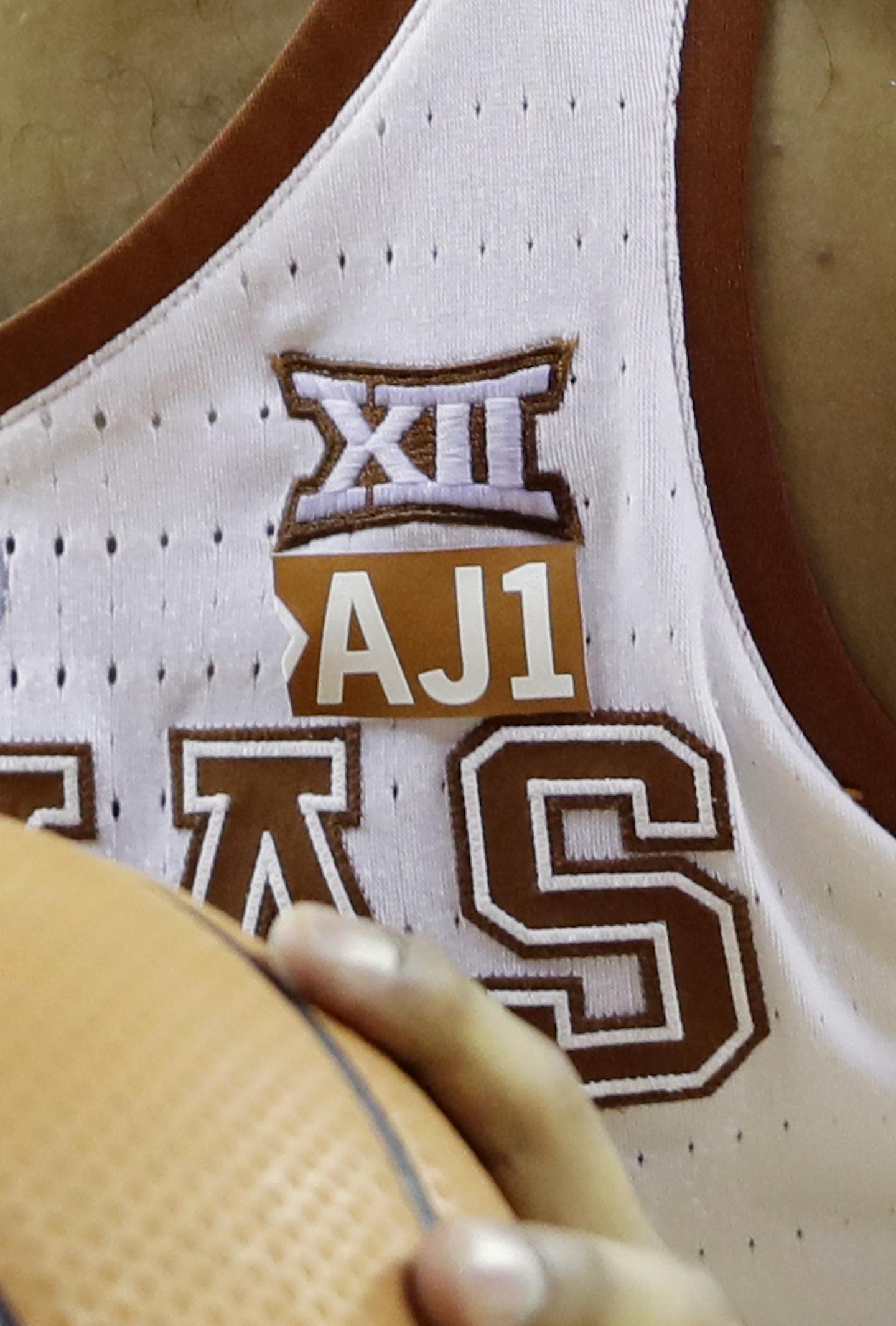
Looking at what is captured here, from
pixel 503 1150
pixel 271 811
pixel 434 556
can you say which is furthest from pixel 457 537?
pixel 503 1150

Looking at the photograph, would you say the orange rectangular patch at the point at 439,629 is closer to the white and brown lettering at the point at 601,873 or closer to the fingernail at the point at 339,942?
the white and brown lettering at the point at 601,873

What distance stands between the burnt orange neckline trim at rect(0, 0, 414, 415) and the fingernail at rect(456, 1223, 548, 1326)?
1.20 ft

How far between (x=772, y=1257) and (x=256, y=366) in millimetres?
448

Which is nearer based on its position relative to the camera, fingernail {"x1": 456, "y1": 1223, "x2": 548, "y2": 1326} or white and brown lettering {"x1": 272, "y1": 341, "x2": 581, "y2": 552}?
fingernail {"x1": 456, "y1": 1223, "x2": 548, "y2": 1326}

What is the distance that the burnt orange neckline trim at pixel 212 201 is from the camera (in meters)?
0.47

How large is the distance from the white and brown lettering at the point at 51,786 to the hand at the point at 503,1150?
0.20m

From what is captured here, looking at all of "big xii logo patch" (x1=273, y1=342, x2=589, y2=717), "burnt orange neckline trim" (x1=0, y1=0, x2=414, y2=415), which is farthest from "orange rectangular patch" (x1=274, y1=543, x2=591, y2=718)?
"burnt orange neckline trim" (x1=0, y1=0, x2=414, y2=415)

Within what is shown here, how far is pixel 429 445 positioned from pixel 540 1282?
1.03ft

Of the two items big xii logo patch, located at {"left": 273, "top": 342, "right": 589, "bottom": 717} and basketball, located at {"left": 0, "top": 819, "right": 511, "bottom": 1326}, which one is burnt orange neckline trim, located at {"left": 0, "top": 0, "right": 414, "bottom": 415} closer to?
big xii logo patch, located at {"left": 273, "top": 342, "right": 589, "bottom": 717}

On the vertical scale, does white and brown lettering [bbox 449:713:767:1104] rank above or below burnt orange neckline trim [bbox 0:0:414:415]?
below

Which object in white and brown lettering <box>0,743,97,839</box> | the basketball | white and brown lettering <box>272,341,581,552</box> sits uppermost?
white and brown lettering <box>272,341,581,552</box>

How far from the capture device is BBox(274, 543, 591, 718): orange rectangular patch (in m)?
0.47

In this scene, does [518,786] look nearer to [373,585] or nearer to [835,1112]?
[373,585]

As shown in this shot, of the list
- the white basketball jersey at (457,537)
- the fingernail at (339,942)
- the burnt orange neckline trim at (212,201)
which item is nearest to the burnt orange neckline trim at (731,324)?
the white basketball jersey at (457,537)
